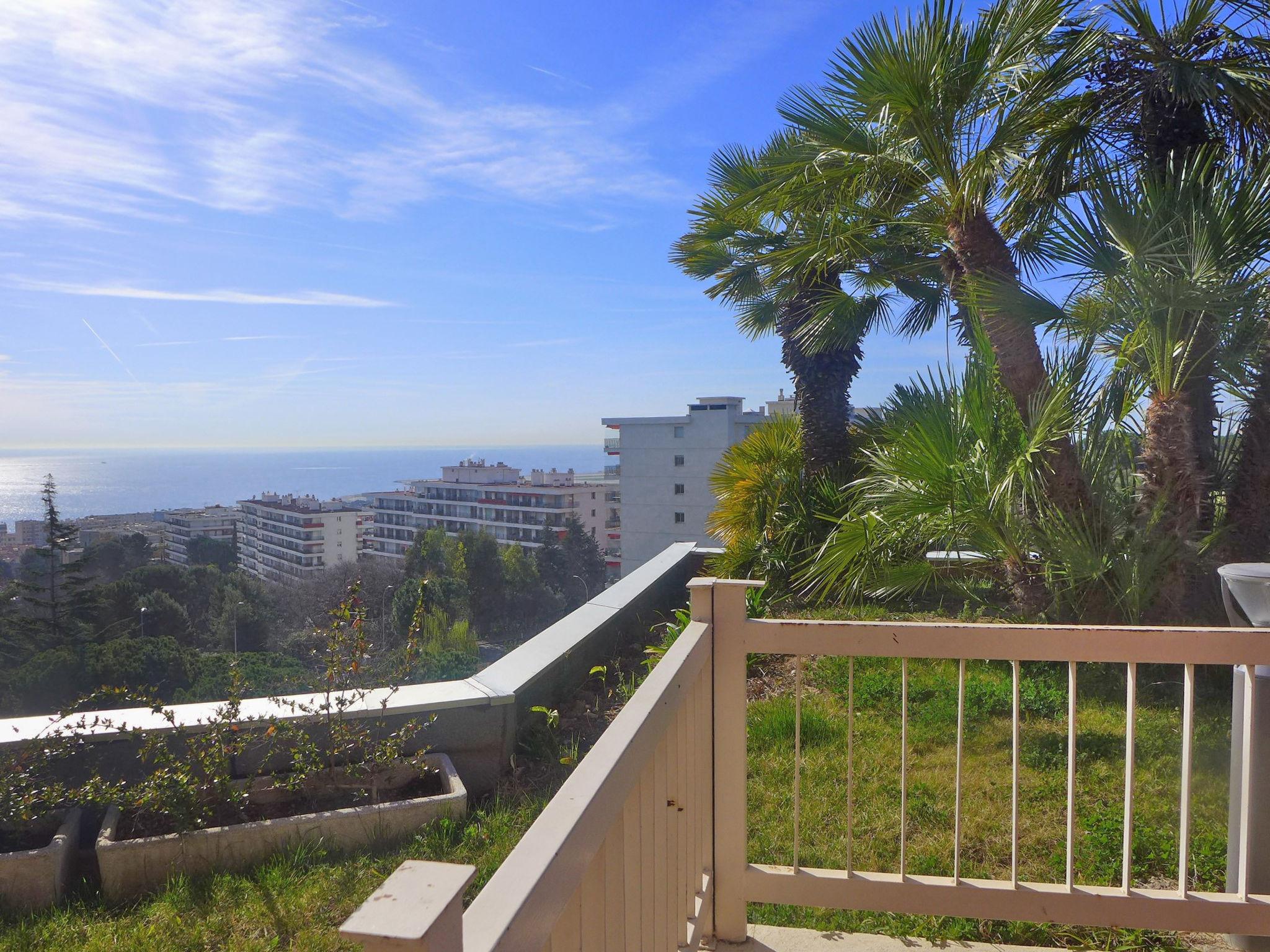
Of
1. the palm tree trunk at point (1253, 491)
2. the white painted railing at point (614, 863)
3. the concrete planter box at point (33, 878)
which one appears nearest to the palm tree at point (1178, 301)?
the palm tree trunk at point (1253, 491)

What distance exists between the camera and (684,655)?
1.79 metres

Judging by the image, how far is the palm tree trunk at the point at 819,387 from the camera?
8.66 metres

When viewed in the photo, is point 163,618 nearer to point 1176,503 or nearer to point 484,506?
point 484,506

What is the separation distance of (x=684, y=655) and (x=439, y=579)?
304cm

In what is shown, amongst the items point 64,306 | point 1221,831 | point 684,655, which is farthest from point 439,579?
point 64,306

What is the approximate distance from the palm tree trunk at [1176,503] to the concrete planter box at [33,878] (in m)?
5.45

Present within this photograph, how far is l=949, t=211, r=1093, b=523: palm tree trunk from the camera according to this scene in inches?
198

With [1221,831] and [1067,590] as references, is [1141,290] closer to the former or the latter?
[1067,590]

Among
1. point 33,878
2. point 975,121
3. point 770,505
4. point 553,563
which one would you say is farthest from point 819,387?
point 33,878

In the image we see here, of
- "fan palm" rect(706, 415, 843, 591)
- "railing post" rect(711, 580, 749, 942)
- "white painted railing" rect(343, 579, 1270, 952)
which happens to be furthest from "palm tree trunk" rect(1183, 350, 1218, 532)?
"railing post" rect(711, 580, 749, 942)

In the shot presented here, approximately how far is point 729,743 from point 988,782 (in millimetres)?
2048

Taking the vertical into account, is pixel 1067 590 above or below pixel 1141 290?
below

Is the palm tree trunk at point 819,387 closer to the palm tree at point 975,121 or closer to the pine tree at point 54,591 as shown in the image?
the palm tree at point 975,121

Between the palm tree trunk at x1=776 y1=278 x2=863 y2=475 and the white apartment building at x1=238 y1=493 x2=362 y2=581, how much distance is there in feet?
16.6
